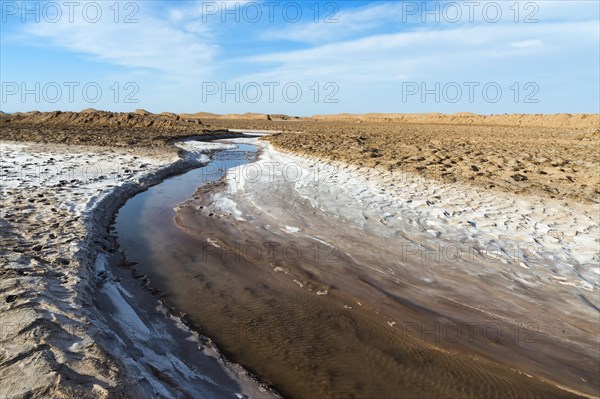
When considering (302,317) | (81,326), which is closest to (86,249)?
(81,326)

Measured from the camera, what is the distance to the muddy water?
4035mm

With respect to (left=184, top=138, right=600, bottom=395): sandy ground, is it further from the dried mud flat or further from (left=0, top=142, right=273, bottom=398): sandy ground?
(left=0, top=142, right=273, bottom=398): sandy ground

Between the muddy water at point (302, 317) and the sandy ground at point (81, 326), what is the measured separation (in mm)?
409

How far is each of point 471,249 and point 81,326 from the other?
6549 mm

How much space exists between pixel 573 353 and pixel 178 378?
15.5ft

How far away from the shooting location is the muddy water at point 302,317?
404 cm

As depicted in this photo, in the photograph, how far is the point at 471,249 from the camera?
7.17m

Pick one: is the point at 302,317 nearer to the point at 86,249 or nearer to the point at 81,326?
the point at 81,326

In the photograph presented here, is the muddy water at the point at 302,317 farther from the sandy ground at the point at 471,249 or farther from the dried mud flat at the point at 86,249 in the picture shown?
the dried mud flat at the point at 86,249

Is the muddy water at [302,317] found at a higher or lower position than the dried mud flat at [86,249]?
lower

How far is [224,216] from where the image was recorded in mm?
9734

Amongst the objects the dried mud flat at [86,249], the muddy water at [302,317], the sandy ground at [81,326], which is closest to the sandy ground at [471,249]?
the muddy water at [302,317]

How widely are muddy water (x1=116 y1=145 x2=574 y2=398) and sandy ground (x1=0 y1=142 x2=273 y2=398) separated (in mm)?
409

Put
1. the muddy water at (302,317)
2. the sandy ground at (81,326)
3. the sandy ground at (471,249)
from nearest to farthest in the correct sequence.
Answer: the sandy ground at (81,326)
the muddy water at (302,317)
the sandy ground at (471,249)
